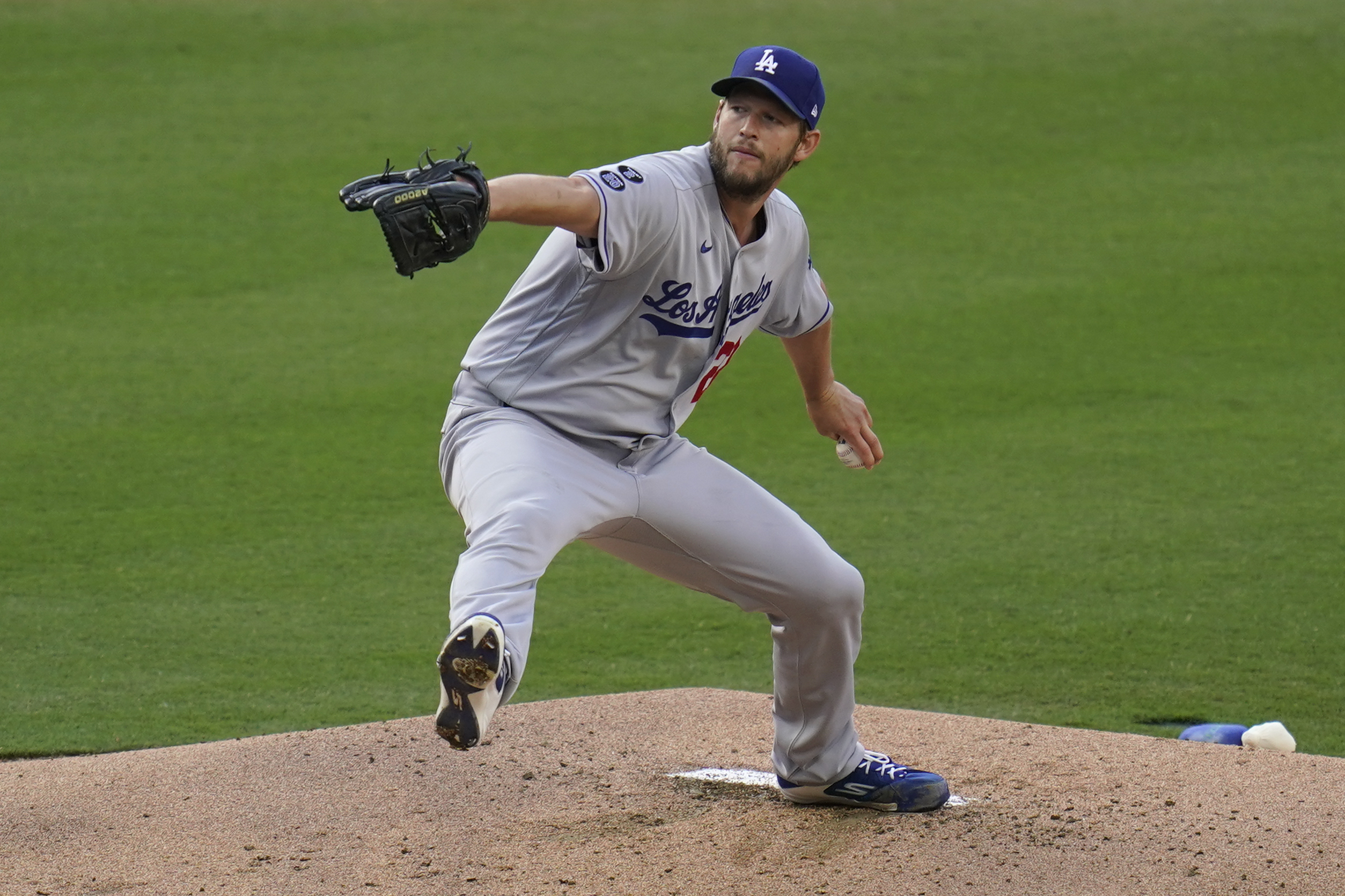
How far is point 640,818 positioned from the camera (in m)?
3.88

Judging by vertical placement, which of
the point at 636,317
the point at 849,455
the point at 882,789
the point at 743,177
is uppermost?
the point at 743,177

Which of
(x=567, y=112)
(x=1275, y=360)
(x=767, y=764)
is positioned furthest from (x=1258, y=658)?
(x=567, y=112)

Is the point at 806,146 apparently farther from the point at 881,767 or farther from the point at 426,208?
the point at 881,767

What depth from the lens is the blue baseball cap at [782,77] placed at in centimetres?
357

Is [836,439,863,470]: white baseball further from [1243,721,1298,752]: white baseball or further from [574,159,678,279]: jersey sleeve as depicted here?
[1243,721,1298,752]: white baseball

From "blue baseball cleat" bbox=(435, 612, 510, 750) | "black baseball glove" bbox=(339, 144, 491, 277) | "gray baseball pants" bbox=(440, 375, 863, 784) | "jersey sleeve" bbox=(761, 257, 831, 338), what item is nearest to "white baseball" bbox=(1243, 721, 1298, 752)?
"gray baseball pants" bbox=(440, 375, 863, 784)

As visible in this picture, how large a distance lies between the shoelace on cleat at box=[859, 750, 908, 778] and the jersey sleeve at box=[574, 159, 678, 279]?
1437mm

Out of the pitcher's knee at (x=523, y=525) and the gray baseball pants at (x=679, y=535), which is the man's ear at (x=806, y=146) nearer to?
the gray baseball pants at (x=679, y=535)

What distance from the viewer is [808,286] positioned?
13.2 ft

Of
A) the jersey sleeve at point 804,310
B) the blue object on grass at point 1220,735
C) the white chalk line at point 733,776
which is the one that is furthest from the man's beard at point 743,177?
the blue object on grass at point 1220,735

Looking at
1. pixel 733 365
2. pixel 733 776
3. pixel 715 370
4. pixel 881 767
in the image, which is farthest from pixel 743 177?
pixel 733 365

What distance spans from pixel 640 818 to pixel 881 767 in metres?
0.64

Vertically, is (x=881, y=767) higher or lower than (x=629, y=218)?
lower

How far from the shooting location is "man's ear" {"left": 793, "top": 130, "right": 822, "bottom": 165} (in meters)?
3.72
